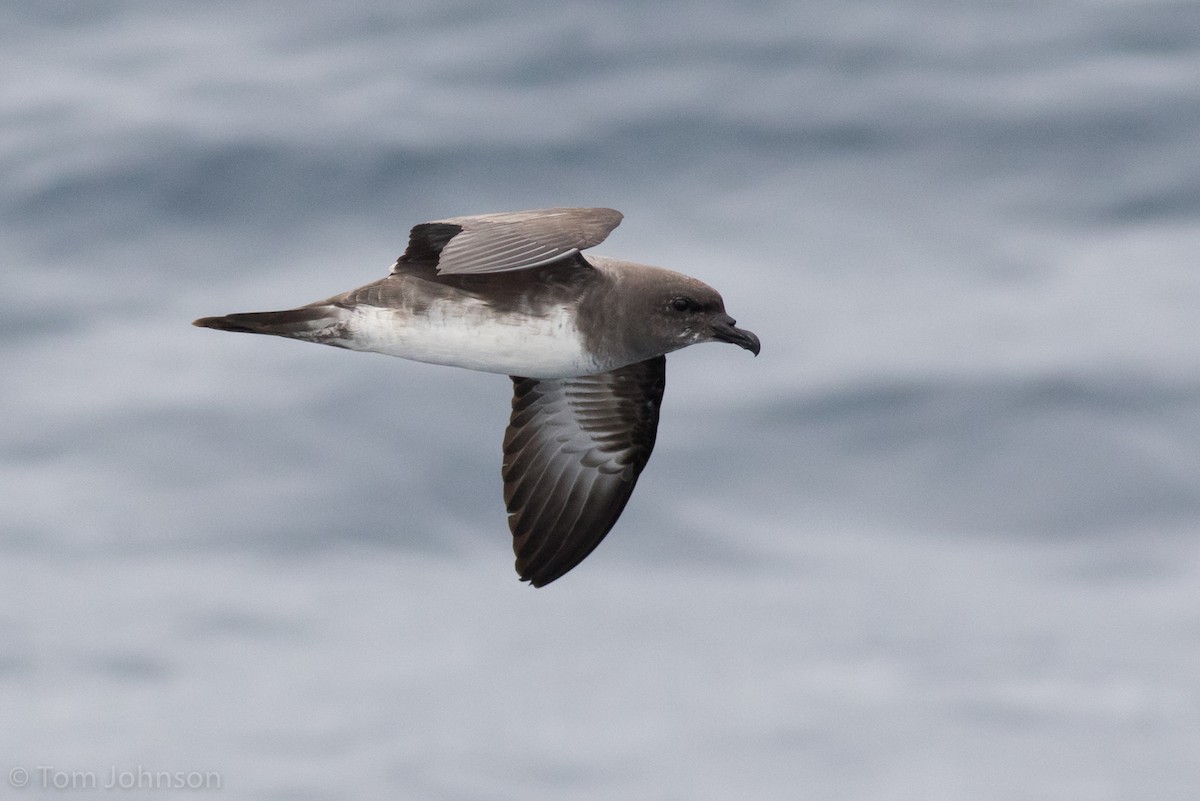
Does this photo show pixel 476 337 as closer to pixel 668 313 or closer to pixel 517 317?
pixel 517 317

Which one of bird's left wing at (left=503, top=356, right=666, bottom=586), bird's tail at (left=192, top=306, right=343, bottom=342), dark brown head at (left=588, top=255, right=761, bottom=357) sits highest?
dark brown head at (left=588, top=255, right=761, bottom=357)

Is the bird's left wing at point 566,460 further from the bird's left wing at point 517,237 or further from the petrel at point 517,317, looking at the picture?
the bird's left wing at point 517,237

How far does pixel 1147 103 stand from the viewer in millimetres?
16797

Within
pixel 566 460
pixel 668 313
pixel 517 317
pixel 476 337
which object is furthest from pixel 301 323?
pixel 566 460

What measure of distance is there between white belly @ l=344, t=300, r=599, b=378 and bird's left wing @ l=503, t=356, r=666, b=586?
3.23ft

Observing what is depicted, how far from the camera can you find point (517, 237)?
793 cm

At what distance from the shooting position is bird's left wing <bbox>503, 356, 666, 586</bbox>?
987 cm

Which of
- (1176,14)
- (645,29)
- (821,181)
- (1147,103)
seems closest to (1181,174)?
(1147,103)

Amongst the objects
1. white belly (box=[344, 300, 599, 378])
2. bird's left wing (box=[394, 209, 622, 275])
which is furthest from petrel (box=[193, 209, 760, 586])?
bird's left wing (box=[394, 209, 622, 275])

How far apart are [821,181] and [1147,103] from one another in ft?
9.12

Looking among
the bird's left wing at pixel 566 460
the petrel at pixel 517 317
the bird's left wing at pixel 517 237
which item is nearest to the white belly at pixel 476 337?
the petrel at pixel 517 317

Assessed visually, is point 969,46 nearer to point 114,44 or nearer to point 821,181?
point 821,181

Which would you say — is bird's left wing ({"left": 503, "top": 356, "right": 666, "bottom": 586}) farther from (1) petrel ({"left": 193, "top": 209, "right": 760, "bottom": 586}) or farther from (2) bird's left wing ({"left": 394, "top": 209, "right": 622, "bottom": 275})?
(2) bird's left wing ({"left": 394, "top": 209, "right": 622, "bottom": 275})

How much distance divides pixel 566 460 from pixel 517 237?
222 cm
